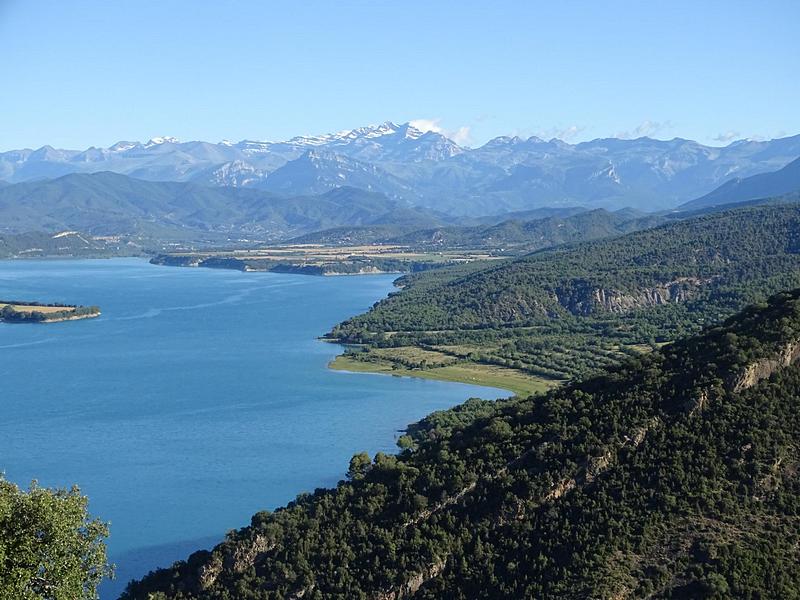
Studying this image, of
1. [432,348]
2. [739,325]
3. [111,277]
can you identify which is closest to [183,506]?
[739,325]

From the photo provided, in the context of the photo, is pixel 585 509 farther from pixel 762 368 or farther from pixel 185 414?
pixel 185 414

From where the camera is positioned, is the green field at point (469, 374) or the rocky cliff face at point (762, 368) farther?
the green field at point (469, 374)

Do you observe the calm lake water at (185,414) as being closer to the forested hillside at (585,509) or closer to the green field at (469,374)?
the green field at (469,374)

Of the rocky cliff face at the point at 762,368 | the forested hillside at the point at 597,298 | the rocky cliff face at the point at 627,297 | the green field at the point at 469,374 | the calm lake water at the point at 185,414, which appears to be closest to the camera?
the rocky cliff face at the point at 762,368

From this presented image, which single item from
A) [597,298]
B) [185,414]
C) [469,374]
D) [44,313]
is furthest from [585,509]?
[44,313]

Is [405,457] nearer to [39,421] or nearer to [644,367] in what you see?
[644,367]

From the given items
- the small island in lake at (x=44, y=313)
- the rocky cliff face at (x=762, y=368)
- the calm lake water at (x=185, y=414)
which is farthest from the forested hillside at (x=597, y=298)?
the rocky cliff face at (x=762, y=368)

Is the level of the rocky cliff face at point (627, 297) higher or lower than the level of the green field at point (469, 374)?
higher
